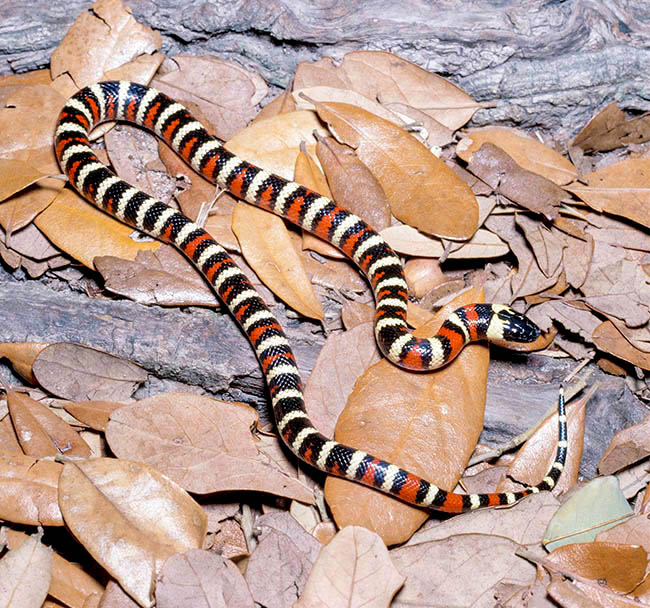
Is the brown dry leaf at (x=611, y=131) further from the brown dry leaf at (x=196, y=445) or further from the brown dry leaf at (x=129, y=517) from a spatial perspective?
the brown dry leaf at (x=129, y=517)

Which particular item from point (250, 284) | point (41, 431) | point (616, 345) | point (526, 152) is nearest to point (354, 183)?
point (250, 284)

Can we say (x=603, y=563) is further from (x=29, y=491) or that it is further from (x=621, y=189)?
(x=29, y=491)

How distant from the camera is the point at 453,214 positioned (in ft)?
18.5

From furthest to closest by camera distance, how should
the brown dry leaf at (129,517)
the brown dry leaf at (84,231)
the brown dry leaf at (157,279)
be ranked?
the brown dry leaf at (84,231)
the brown dry leaf at (157,279)
the brown dry leaf at (129,517)

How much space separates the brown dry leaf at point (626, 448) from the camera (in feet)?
16.1

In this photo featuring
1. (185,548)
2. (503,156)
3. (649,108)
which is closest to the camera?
(185,548)

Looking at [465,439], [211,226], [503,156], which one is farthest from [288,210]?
[465,439]

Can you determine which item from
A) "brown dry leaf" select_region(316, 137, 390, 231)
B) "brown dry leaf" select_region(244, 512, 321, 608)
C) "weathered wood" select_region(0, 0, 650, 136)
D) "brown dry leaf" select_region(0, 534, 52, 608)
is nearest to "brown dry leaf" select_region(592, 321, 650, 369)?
"brown dry leaf" select_region(316, 137, 390, 231)

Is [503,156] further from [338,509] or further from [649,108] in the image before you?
[338,509]

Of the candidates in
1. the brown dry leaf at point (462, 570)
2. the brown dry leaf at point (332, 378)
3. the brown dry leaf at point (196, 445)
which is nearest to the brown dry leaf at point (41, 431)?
the brown dry leaf at point (196, 445)

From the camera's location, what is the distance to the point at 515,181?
5.91 m

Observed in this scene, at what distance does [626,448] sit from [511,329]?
1.17 m

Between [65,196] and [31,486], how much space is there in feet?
8.92

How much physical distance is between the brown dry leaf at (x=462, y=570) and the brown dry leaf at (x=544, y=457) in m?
0.70
